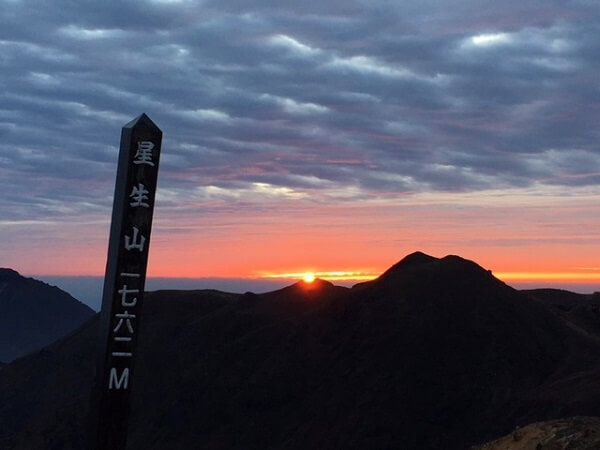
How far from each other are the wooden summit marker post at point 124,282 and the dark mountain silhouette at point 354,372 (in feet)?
106

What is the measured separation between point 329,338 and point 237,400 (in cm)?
895

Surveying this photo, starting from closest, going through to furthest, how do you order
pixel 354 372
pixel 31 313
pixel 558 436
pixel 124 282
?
pixel 124 282 < pixel 558 436 < pixel 354 372 < pixel 31 313

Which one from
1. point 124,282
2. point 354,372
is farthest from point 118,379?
point 354,372

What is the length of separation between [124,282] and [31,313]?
131 metres

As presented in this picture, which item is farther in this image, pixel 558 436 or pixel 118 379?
pixel 558 436

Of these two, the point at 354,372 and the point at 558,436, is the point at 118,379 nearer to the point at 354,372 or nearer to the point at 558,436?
the point at 558,436

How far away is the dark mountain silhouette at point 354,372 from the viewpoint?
147 feet

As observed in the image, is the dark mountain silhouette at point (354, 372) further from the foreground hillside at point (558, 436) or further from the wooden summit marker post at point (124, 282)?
the wooden summit marker post at point (124, 282)

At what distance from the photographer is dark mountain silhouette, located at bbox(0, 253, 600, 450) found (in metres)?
44.7

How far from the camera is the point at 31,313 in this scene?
441ft

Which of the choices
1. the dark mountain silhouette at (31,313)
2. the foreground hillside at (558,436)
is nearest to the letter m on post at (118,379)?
the foreground hillside at (558,436)

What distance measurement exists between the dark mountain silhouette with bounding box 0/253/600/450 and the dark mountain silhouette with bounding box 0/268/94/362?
5983cm

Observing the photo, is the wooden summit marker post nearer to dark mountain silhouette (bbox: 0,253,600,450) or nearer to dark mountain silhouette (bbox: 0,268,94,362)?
dark mountain silhouette (bbox: 0,253,600,450)

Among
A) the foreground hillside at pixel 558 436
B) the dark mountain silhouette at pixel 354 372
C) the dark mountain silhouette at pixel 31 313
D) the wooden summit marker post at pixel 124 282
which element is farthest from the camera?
the dark mountain silhouette at pixel 31 313
